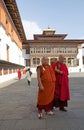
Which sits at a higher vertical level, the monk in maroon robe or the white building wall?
the white building wall

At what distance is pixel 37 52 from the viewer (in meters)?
68.3

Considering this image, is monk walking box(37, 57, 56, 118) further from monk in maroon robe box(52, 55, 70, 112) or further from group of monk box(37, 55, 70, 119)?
monk in maroon robe box(52, 55, 70, 112)

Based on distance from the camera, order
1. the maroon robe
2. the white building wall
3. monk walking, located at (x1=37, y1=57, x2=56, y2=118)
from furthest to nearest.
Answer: the white building wall → the maroon robe → monk walking, located at (x1=37, y1=57, x2=56, y2=118)

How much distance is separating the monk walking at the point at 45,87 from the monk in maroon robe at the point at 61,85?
712mm

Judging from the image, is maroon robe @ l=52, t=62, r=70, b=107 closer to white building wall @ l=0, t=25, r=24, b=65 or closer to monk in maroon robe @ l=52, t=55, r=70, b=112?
monk in maroon robe @ l=52, t=55, r=70, b=112

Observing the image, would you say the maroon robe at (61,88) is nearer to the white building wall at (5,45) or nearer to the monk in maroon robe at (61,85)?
the monk in maroon robe at (61,85)

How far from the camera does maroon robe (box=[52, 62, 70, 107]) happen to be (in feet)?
27.6

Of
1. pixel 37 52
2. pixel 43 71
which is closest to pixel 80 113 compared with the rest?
pixel 43 71

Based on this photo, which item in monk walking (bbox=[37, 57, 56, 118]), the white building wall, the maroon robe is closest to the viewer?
monk walking (bbox=[37, 57, 56, 118])

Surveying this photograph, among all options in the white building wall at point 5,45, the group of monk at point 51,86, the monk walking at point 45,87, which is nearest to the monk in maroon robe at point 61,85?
the group of monk at point 51,86

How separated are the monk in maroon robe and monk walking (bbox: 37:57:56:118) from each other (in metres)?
0.71

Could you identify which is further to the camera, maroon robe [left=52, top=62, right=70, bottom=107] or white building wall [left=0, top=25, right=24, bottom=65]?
white building wall [left=0, top=25, right=24, bottom=65]

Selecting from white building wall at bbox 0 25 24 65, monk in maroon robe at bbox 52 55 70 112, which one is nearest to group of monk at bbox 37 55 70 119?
monk in maroon robe at bbox 52 55 70 112

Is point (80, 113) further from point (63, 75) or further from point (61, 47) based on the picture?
point (61, 47)
